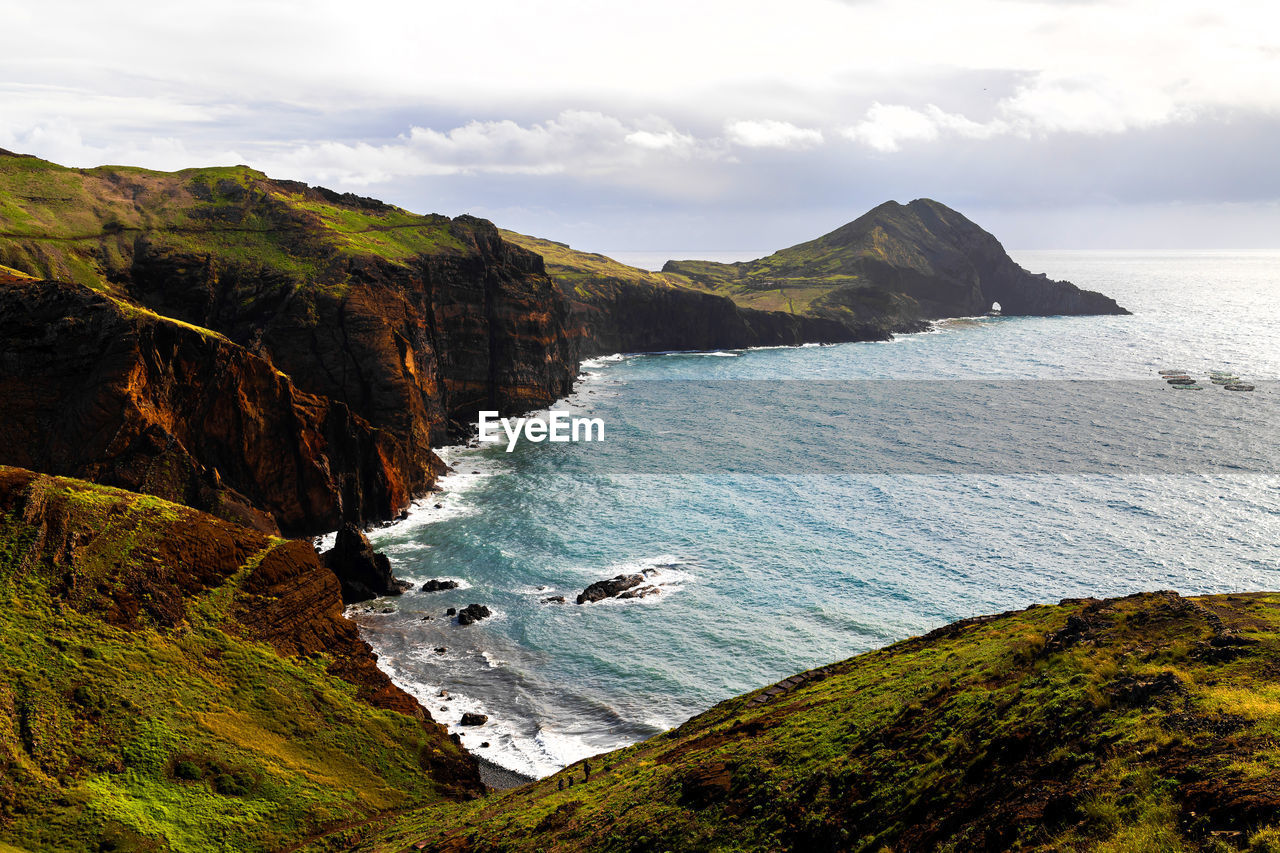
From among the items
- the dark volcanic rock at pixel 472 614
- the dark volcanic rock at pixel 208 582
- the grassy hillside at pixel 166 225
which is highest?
the grassy hillside at pixel 166 225

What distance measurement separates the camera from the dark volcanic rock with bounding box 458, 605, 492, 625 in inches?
2393

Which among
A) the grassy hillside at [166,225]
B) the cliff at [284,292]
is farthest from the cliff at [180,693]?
the grassy hillside at [166,225]

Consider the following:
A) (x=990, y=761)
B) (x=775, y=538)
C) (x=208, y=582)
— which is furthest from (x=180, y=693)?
(x=775, y=538)

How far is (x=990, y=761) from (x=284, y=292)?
82992 millimetres

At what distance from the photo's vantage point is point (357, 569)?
64.4 m

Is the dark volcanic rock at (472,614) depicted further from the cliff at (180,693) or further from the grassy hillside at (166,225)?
the grassy hillside at (166,225)

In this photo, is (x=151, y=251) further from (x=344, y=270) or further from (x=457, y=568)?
(x=457, y=568)

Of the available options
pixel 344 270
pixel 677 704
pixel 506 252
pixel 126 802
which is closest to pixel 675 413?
pixel 506 252

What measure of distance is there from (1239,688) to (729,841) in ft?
51.3

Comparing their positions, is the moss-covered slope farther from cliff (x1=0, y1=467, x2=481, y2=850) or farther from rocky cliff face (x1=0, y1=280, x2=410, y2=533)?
rocky cliff face (x1=0, y1=280, x2=410, y2=533)

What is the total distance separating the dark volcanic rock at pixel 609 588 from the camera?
64.5m

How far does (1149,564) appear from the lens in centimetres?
6881

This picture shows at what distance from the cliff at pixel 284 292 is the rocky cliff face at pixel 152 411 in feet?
1.07

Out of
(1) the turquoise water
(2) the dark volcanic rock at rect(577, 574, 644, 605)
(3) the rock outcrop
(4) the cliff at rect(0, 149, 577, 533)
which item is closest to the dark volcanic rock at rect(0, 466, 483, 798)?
(1) the turquoise water
